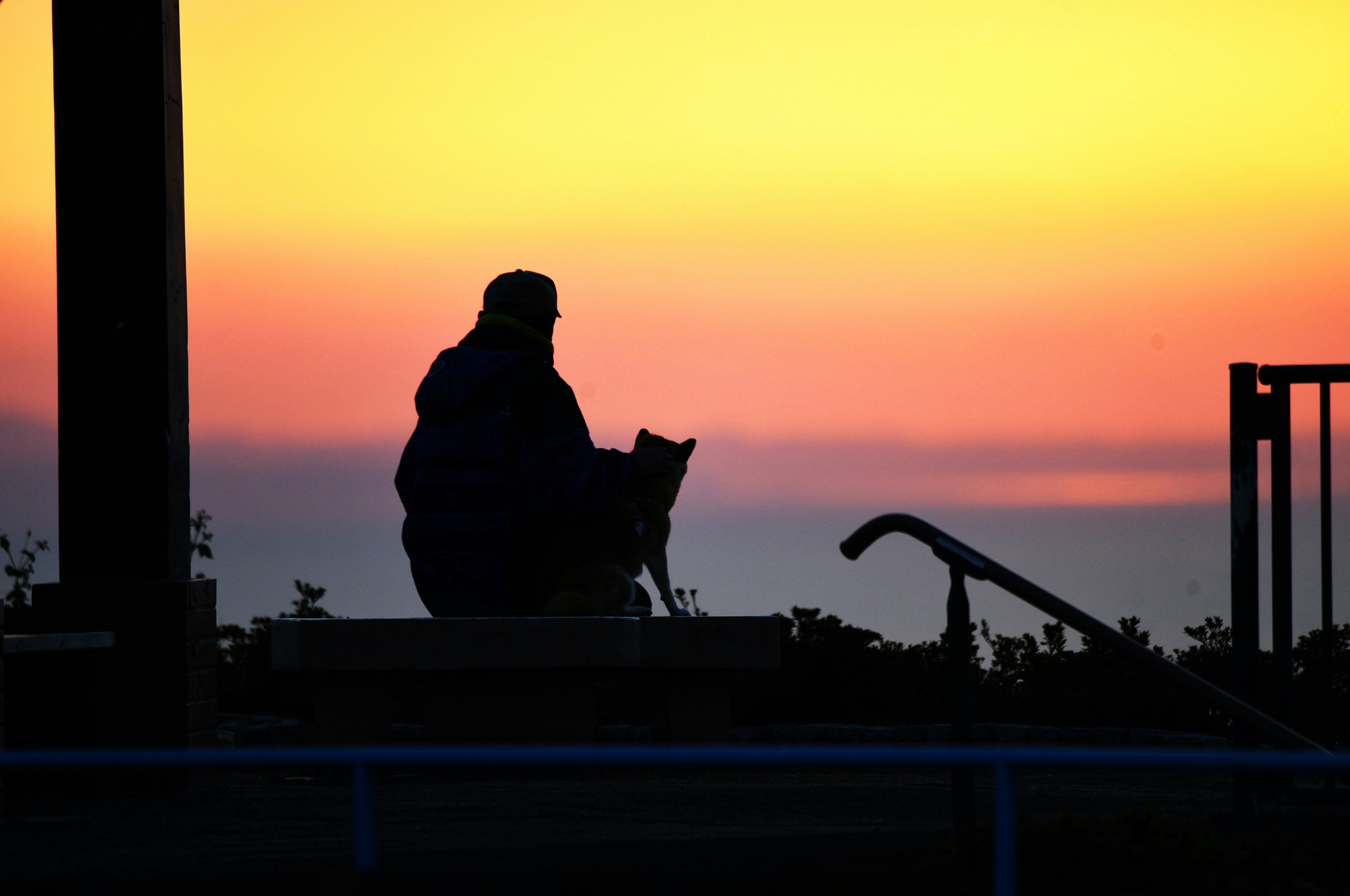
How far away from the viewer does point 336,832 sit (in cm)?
665

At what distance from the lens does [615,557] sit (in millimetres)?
9914

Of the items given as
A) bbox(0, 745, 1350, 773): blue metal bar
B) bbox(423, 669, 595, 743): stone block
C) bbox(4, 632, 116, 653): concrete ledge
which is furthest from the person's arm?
bbox(0, 745, 1350, 773): blue metal bar

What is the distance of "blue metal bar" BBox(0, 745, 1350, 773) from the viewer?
414cm

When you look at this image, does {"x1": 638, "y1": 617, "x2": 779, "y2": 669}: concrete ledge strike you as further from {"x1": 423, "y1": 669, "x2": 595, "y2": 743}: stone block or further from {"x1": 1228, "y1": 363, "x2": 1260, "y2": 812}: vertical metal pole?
{"x1": 1228, "y1": 363, "x2": 1260, "y2": 812}: vertical metal pole

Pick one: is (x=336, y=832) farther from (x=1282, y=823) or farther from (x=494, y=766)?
(x=1282, y=823)

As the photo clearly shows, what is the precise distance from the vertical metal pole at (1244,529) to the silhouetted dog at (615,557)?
3.45 m

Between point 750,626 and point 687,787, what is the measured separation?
2.14 metres

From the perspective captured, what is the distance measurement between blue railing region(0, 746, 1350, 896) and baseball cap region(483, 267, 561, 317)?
18.6 feet

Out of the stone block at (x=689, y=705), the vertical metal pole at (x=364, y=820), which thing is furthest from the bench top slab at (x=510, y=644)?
the vertical metal pole at (x=364, y=820)

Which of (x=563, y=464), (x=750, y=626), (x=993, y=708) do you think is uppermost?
(x=563, y=464)

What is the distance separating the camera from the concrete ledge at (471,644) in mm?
9422

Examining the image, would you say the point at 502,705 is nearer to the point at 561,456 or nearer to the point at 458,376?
the point at 561,456

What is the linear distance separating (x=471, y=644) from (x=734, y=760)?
5371 mm

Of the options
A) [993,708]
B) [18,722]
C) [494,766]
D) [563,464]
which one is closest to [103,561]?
[18,722]
